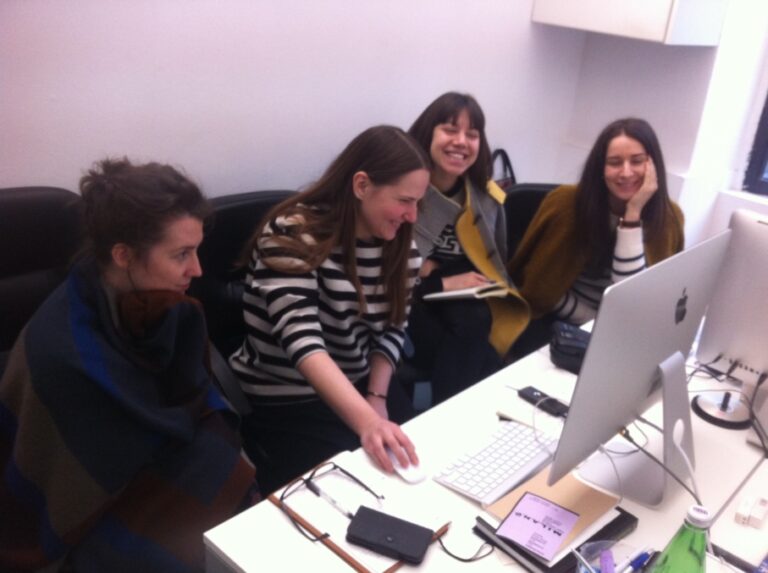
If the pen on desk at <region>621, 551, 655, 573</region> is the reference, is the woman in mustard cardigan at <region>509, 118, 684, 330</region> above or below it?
above

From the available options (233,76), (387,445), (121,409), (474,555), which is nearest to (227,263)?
(233,76)

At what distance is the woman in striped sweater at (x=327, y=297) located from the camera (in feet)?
4.92

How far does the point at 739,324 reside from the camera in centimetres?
137

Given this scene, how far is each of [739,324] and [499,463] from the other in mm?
573

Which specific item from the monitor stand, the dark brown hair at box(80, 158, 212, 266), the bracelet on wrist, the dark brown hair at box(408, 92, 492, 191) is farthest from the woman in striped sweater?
the bracelet on wrist

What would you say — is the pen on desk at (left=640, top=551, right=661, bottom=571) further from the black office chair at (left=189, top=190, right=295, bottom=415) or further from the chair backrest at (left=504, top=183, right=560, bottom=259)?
the chair backrest at (left=504, top=183, right=560, bottom=259)

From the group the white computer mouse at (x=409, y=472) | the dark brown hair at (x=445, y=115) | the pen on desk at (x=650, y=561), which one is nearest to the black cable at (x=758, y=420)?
the pen on desk at (x=650, y=561)

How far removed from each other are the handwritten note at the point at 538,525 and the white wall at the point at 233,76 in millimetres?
1354

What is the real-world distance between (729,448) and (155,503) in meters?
1.08

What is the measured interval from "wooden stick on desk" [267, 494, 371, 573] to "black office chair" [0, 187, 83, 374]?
0.76 meters

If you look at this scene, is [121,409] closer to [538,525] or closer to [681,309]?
[538,525]

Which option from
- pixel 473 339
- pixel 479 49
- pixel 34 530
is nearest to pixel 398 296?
pixel 473 339

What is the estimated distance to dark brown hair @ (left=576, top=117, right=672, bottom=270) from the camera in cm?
207

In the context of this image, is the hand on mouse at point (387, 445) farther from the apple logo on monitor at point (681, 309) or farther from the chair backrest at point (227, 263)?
the chair backrest at point (227, 263)
